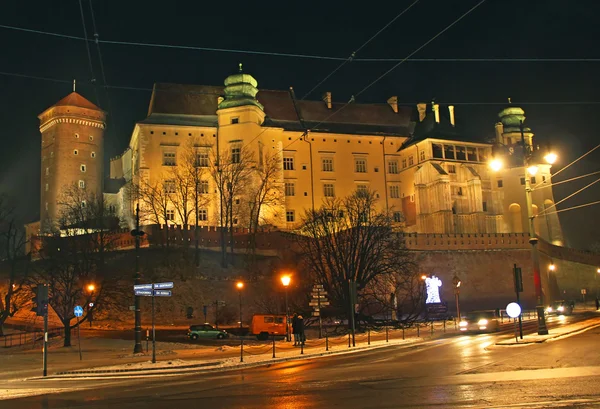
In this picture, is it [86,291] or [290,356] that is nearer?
[290,356]

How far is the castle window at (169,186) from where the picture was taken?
65044mm

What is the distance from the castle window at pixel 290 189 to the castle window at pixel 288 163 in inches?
69.0

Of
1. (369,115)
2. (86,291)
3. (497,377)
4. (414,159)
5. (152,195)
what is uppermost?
(369,115)

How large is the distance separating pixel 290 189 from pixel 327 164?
5495 mm

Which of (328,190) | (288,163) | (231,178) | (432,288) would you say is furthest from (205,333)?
(328,190)

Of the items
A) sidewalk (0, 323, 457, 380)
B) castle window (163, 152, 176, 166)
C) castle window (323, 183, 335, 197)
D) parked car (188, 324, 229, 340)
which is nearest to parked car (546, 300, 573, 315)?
sidewalk (0, 323, 457, 380)

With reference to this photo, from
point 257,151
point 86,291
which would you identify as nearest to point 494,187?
point 257,151

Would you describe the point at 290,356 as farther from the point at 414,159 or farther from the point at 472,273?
the point at 414,159

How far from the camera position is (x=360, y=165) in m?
77.0

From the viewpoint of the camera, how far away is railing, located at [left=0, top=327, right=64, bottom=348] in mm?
39281

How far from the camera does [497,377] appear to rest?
533 inches

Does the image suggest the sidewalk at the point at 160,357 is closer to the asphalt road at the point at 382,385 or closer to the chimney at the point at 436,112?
the asphalt road at the point at 382,385

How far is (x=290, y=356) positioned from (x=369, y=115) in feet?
200

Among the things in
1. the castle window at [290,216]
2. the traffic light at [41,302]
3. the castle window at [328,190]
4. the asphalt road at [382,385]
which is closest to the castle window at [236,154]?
the castle window at [290,216]
